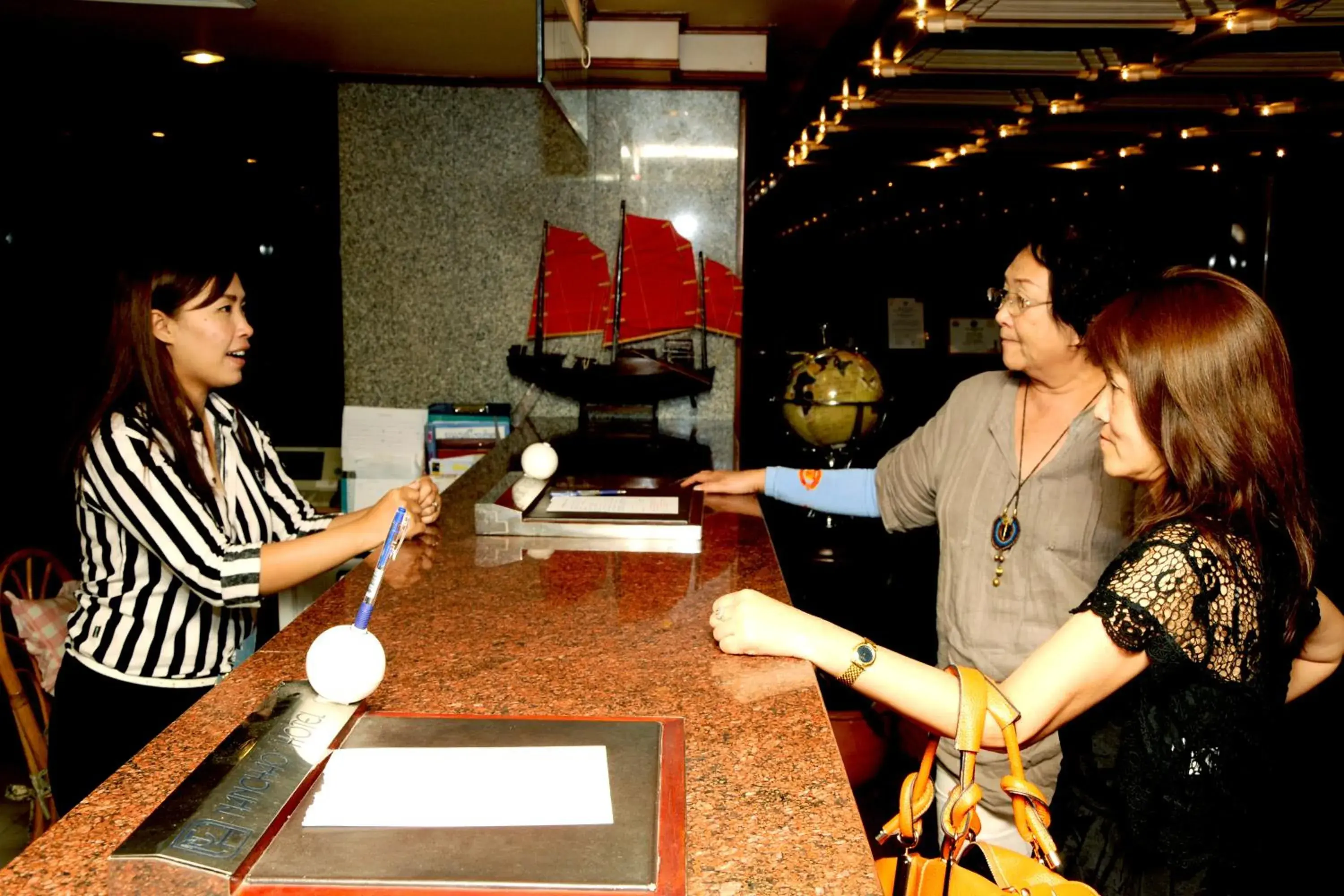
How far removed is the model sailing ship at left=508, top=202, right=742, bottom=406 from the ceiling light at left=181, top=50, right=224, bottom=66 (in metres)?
1.18

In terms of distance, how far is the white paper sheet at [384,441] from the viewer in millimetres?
3312

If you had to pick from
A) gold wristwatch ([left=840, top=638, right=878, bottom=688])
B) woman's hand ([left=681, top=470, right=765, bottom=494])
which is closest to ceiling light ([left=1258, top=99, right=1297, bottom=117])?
woman's hand ([left=681, top=470, right=765, bottom=494])

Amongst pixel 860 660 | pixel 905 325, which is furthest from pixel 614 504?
pixel 905 325

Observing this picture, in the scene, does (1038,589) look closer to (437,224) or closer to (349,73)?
(437,224)

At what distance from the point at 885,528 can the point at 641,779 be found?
148 cm

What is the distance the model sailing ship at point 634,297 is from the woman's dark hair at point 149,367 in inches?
58.5

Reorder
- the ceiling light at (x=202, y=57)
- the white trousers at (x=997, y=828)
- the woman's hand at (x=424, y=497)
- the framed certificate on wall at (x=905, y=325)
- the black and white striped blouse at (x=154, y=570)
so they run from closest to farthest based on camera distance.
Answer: the black and white striped blouse at (x=154, y=570) < the white trousers at (x=997, y=828) < the woman's hand at (x=424, y=497) < the ceiling light at (x=202, y=57) < the framed certificate on wall at (x=905, y=325)

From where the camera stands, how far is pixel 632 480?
2443mm

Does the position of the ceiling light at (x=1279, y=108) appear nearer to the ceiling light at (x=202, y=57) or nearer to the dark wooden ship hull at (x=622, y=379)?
the dark wooden ship hull at (x=622, y=379)

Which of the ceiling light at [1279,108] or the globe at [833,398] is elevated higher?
the ceiling light at [1279,108]

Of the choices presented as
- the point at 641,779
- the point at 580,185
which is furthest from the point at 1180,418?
the point at 580,185

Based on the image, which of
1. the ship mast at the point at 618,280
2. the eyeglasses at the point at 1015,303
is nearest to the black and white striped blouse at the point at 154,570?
the eyeglasses at the point at 1015,303

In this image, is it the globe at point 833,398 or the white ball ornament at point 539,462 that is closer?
the white ball ornament at point 539,462

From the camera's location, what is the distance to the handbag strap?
1047 millimetres
